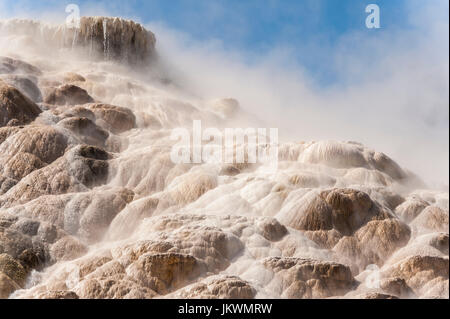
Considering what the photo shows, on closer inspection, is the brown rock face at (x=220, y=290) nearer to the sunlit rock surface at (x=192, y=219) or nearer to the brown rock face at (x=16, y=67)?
the sunlit rock surface at (x=192, y=219)

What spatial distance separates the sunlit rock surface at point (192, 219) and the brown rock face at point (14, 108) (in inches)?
1.2

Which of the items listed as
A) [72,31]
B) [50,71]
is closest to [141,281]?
[50,71]

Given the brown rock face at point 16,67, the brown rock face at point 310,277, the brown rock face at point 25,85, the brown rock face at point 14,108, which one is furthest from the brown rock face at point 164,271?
the brown rock face at point 16,67

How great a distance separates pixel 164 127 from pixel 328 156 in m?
5.71

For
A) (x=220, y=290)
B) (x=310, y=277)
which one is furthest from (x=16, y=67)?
(x=310, y=277)

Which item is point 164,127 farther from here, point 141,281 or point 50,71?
point 141,281

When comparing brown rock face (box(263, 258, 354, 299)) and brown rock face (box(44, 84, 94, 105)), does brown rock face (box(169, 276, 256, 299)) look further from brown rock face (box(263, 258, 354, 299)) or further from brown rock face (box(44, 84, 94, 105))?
brown rock face (box(44, 84, 94, 105))

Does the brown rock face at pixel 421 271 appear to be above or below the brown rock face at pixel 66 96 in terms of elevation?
below

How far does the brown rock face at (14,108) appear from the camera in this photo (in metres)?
13.5

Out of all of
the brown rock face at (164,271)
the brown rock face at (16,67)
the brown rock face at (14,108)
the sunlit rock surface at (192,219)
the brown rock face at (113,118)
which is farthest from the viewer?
the brown rock face at (16,67)

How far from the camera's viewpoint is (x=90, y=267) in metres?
8.58

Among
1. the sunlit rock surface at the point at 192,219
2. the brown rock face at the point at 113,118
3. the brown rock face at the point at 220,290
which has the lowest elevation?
the brown rock face at the point at 220,290

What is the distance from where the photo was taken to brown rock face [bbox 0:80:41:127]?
13.5 m

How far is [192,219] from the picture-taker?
963cm
